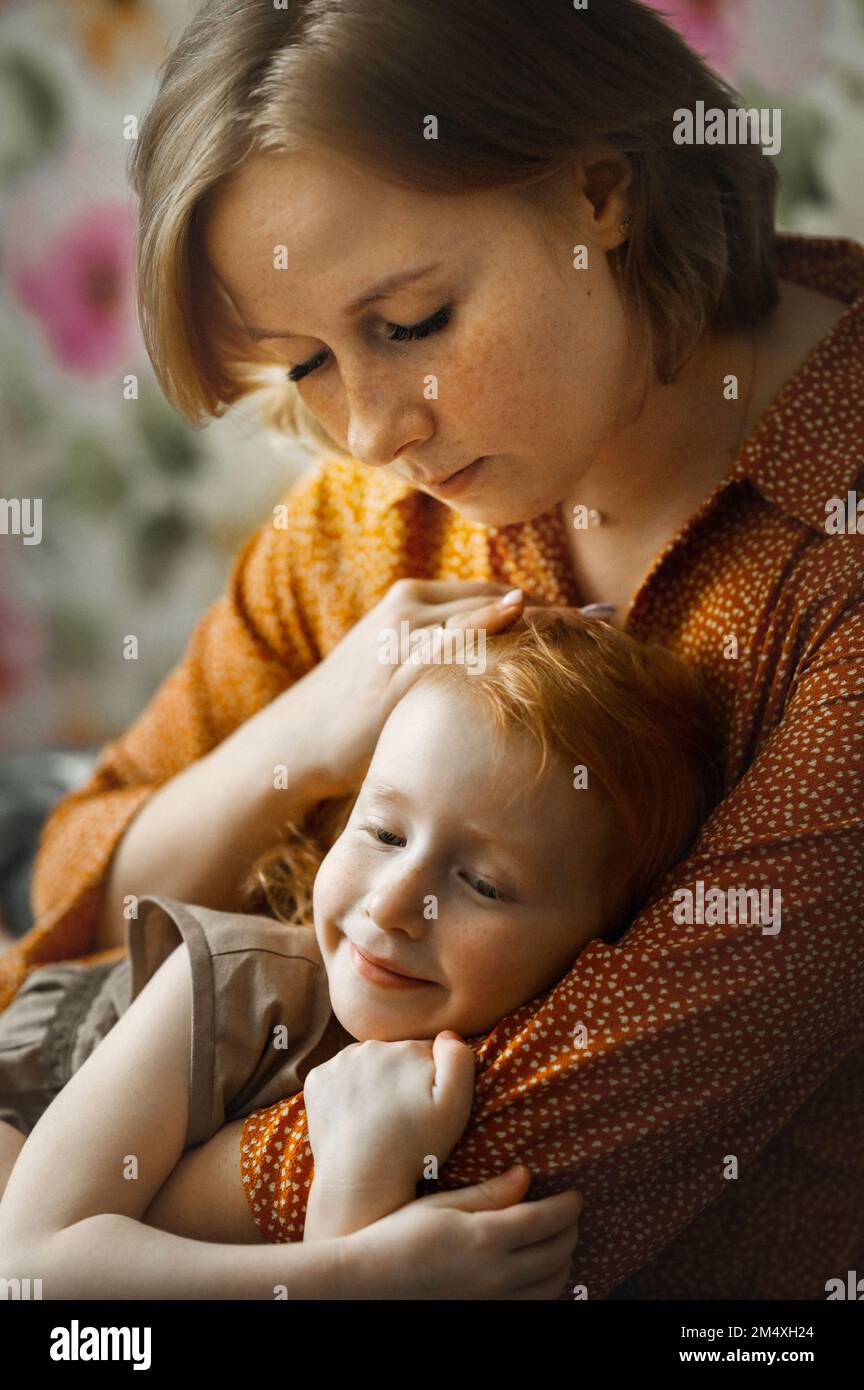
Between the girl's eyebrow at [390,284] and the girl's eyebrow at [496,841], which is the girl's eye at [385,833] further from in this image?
the girl's eyebrow at [390,284]

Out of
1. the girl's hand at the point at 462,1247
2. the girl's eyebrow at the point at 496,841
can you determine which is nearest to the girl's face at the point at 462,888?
the girl's eyebrow at the point at 496,841

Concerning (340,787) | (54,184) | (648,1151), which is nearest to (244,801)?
(340,787)

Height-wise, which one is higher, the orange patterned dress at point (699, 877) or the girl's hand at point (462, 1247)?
the orange patterned dress at point (699, 877)

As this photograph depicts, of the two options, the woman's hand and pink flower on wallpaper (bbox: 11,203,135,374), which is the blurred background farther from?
the woman's hand

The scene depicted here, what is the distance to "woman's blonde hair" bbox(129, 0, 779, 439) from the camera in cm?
89

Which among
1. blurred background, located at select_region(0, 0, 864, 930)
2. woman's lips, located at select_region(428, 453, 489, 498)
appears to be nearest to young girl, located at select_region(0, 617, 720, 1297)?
woman's lips, located at select_region(428, 453, 489, 498)

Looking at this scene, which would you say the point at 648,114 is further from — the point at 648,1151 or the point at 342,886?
the point at 648,1151

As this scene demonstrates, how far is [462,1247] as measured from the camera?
79 cm

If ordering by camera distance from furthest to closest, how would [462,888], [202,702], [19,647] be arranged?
[19,647]
[202,702]
[462,888]

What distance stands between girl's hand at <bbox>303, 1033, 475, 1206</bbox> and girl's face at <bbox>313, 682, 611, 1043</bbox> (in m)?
0.04

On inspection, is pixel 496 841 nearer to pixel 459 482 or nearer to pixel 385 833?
pixel 385 833

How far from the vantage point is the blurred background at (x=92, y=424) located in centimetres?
182

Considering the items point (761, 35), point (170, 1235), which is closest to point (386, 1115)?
point (170, 1235)

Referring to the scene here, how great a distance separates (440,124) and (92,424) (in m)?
1.20
